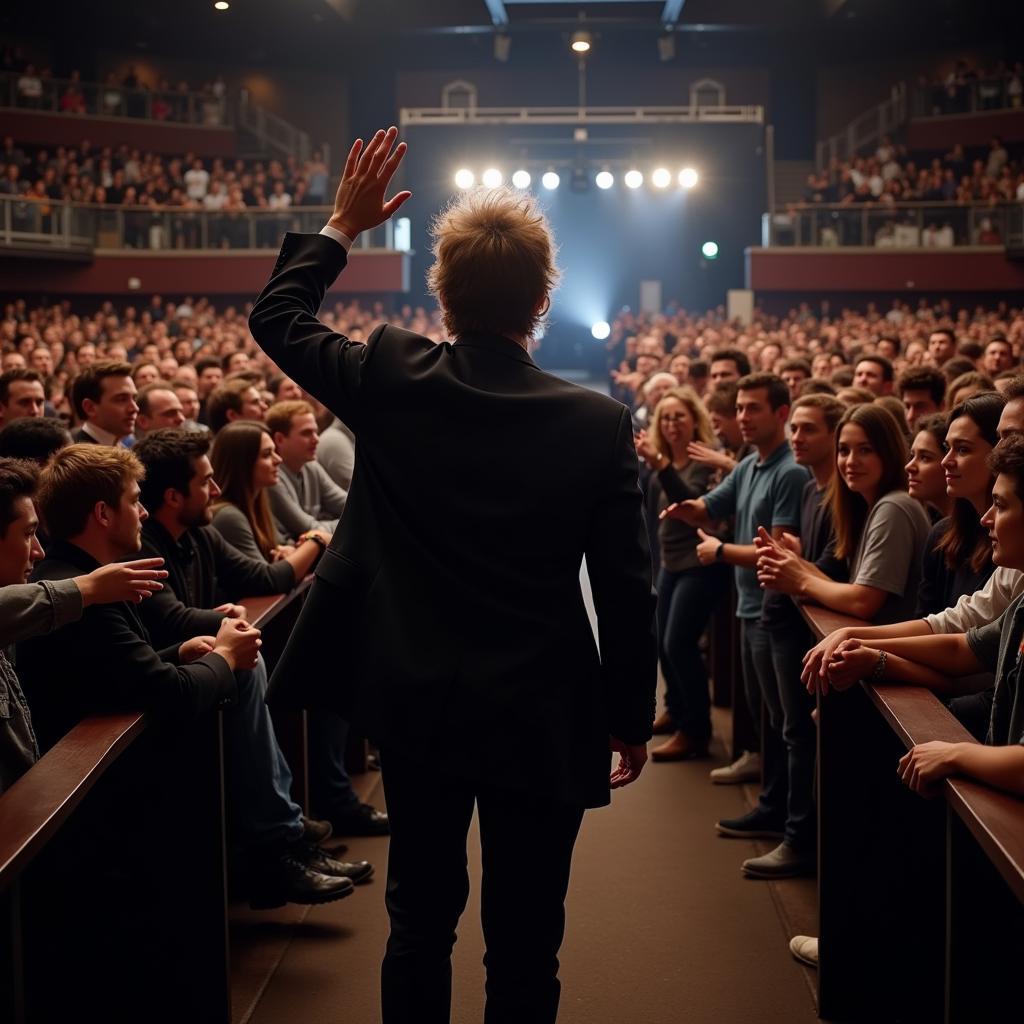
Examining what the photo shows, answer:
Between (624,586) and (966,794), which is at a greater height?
(624,586)

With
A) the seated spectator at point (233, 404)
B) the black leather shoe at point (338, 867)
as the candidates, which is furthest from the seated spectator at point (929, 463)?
the seated spectator at point (233, 404)

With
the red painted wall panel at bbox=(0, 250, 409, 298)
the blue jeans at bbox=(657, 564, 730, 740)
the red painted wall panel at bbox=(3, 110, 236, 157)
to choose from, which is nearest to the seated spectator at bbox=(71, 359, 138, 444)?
the blue jeans at bbox=(657, 564, 730, 740)

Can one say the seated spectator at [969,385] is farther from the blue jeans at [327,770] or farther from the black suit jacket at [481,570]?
the black suit jacket at [481,570]

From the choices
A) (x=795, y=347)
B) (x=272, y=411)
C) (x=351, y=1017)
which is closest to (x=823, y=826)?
(x=351, y=1017)

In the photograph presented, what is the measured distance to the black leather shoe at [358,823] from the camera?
4531 millimetres

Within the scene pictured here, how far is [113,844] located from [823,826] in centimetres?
170

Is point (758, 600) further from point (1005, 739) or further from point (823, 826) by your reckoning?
point (1005, 739)

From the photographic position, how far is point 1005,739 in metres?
2.44

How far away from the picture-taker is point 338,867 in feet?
13.1

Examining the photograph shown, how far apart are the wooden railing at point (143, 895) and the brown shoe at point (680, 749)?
2.79 metres

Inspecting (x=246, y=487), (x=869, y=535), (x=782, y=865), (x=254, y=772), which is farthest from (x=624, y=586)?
(x=246, y=487)

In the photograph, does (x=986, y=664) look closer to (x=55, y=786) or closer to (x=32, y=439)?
(x=55, y=786)

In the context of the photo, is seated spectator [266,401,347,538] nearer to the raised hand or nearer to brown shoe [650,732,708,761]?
brown shoe [650,732,708,761]

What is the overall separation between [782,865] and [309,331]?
2709 millimetres
